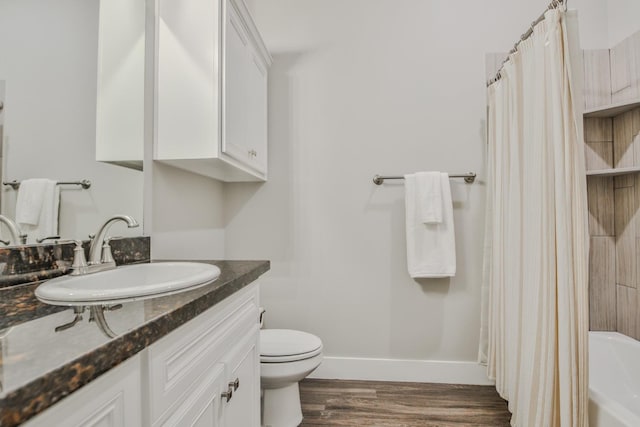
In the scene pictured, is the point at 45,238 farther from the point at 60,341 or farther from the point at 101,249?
the point at 60,341

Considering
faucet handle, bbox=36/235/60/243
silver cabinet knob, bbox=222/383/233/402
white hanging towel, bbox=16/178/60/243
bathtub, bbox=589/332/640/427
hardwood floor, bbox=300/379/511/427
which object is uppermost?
white hanging towel, bbox=16/178/60/243

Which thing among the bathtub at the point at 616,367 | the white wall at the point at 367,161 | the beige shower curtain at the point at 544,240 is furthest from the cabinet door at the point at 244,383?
the bathtub at the point at 616,367

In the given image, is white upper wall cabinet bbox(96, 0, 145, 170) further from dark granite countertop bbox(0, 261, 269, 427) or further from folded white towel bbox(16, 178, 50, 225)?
dark granite countertop bbox(0, 261, 269, 427)

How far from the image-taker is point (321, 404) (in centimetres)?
179

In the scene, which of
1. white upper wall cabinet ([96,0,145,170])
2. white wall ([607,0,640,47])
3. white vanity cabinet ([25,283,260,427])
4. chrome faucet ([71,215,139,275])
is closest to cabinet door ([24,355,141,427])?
white vanity cabinet ([25,283,260,427])

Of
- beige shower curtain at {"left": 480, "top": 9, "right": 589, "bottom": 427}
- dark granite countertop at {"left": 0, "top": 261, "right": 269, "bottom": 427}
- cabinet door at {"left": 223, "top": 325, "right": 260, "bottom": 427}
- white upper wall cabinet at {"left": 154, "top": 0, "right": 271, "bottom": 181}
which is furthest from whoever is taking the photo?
white upper wall cabinet at {"left": 154, "top": 0, "right": 271, "bottom": 181}

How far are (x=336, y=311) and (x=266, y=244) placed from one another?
643mm

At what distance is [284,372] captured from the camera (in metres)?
1.48

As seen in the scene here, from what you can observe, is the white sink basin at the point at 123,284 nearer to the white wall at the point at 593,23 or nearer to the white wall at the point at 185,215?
the white wall at the point at 185,215

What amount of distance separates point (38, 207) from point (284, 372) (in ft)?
3.75

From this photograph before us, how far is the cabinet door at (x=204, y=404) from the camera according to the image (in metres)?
0.71

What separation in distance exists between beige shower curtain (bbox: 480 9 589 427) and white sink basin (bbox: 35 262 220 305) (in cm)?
117

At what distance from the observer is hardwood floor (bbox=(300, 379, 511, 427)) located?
1.65 meters

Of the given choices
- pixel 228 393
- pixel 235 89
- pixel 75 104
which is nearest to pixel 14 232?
pixel 75 104
